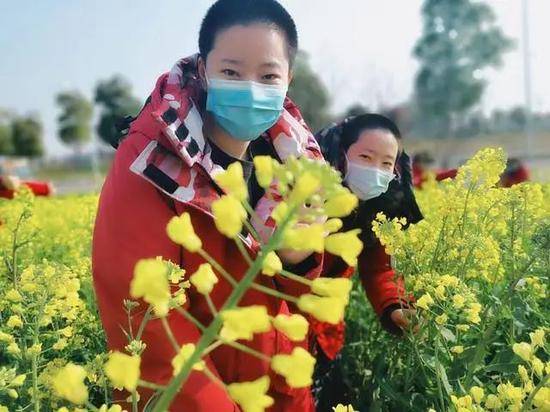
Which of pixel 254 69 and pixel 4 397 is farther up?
pixel 254 69

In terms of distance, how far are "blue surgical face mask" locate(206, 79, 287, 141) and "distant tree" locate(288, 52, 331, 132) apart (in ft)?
92.0

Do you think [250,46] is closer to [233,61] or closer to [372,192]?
[233,61]

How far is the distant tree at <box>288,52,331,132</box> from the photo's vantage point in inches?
1171

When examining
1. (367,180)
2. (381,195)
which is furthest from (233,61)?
(381,195)

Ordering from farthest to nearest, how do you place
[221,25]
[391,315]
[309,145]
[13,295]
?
[391,315], [309,145], [221,25], [13,295]

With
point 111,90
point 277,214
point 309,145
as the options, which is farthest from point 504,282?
point 111,90

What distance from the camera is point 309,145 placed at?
5.53 feet

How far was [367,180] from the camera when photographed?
1.94 metres

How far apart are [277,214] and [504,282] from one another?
1646 millimetres

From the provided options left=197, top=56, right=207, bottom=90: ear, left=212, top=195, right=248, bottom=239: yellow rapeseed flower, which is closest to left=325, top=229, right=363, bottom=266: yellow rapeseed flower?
left=212, top=195, right=248, bottom=239: yellow rapeseed flower

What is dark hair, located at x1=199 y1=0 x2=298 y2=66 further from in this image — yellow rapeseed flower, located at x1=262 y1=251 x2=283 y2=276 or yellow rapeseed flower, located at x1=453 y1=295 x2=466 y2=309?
yellow rapeseed flower, located at x1=262 y1=251 x2=283 y2=276

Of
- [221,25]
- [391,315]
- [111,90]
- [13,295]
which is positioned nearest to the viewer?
[13,295]

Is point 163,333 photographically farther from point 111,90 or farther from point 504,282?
point 111,90

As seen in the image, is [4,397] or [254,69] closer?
[4,397]
